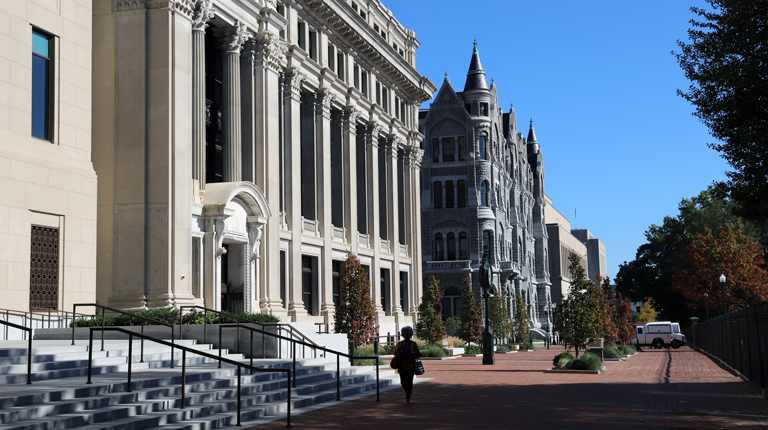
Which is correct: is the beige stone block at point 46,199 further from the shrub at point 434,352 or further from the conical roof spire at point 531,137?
the conical roof spire at point 531,137

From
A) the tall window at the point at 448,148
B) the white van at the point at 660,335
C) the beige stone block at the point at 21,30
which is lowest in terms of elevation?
the white van at the point at 660,335

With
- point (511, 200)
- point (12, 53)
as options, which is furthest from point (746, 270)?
point (12, 53)

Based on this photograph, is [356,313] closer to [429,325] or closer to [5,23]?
[429,325]

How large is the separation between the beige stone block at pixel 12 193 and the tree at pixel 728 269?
56327mm

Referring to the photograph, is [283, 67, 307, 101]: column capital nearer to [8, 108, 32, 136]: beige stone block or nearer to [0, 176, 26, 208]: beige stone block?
[8, 108, 32, 136]: beige stone block

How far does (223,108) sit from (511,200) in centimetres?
6212

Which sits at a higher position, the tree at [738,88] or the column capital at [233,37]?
the column capital at [233,37]

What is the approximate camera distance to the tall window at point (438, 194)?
8025 centimetres

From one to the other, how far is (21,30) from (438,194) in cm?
6012

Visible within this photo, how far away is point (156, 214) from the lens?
2806 centimetres

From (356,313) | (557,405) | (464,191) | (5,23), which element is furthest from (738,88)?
(464,191)

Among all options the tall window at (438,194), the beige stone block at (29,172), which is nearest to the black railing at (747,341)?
the beige stone block at (29,172)

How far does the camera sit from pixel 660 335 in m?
69.8

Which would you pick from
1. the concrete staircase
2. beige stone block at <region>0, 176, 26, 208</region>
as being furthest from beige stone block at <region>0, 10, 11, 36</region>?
the concrete staircase
